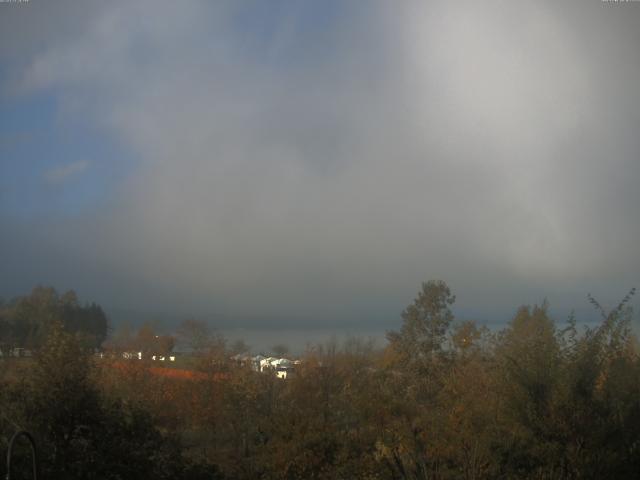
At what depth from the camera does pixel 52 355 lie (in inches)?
614

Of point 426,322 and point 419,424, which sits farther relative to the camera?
point 426,322

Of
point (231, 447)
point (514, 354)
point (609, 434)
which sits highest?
point (514, 354)

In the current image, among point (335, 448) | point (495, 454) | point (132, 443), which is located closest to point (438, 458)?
point (495, 454)

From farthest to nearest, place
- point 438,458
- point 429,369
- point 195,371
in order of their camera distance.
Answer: point 429,369 < point 195,371 < point 438,458

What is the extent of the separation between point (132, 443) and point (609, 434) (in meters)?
11.0

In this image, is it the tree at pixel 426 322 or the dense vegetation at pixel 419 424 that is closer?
the dense vegetation at pixel 419 424

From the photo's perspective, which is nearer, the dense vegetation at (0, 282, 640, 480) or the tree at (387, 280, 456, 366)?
the dense vegetation at (0, 282, 640, 480)

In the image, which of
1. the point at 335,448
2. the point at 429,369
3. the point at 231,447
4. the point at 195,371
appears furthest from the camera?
the point at 429,369

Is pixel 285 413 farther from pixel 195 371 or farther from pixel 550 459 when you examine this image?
pixel 195 371

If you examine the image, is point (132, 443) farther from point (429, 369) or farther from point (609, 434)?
point (429, 369)

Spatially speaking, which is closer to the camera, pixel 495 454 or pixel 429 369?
pixel 495 454

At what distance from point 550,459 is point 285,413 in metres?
7.71

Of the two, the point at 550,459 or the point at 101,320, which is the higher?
the point at 101,320

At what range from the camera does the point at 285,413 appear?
19328 millimetres
